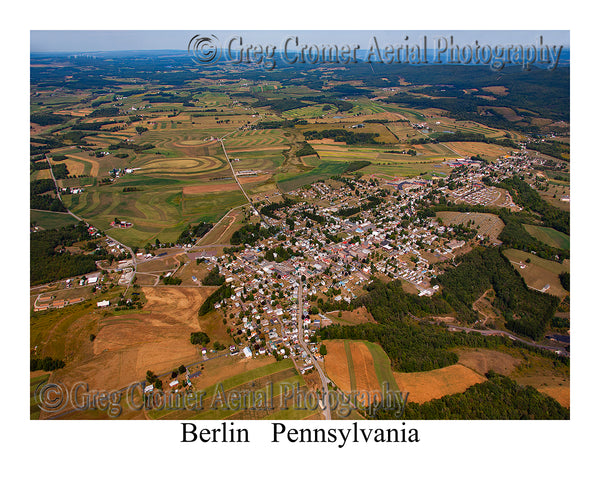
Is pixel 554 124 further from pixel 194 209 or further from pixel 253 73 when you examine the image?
pixel 253 73

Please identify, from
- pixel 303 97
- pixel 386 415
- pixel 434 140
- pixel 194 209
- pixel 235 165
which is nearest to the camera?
pixel 386 415

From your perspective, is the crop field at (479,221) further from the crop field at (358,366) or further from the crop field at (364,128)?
the crop field at (364,128)

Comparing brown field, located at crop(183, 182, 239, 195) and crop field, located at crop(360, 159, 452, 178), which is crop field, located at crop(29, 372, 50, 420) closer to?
brown field, located at crop(183, 182, 239, 195)

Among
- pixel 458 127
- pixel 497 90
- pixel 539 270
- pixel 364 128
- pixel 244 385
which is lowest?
pixel 244 385

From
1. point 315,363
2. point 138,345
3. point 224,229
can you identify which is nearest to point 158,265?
point 224,229

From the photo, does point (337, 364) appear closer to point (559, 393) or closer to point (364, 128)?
point (559, 393)

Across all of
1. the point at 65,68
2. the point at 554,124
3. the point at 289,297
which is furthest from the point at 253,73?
the point at 289,297
